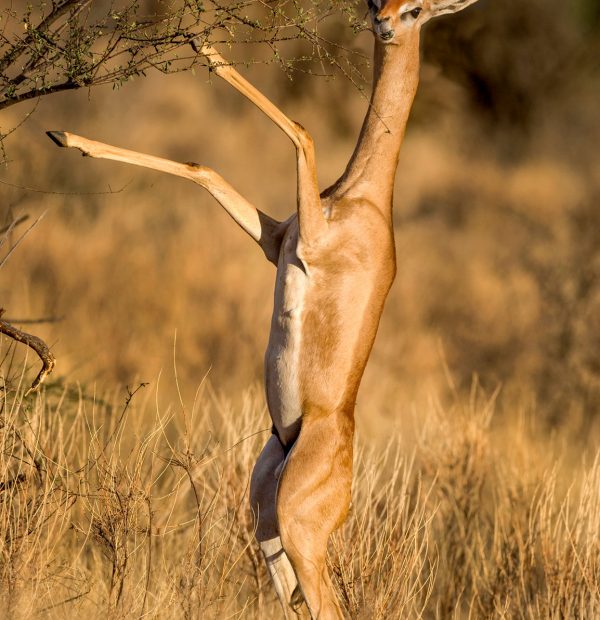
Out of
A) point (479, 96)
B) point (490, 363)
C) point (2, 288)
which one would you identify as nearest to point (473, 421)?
point (2, 288)

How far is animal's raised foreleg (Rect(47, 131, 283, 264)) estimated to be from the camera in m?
4.68

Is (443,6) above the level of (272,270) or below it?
below

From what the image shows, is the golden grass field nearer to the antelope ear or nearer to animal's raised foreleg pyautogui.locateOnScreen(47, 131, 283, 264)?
animal's raised foreleg pyautogui.locateOnScreen(47, 131, 283, 264)

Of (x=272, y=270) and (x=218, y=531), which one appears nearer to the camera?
(x=218, y=531)

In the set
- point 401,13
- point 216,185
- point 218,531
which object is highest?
point 401,13

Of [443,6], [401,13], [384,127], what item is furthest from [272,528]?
[443,6]

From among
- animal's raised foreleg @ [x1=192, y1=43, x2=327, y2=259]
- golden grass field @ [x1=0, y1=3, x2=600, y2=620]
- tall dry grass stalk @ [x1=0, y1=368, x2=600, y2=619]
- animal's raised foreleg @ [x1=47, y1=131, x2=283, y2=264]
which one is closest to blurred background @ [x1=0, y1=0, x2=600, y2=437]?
golden grass field @ [x1=0, y1=3, x2=600, y2=620]

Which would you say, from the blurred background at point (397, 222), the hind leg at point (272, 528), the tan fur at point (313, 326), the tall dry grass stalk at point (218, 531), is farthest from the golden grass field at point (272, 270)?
the tan fur at point (313, 326)

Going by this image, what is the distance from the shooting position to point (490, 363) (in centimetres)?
1650

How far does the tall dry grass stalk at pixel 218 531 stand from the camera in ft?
15.5

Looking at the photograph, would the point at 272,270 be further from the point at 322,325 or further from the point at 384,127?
the point at 322,325

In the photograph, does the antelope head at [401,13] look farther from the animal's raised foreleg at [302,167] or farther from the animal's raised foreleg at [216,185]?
the animal's raised foreleg at [216,185]

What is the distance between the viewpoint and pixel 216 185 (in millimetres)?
4875

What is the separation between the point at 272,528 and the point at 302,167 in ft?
4.73
